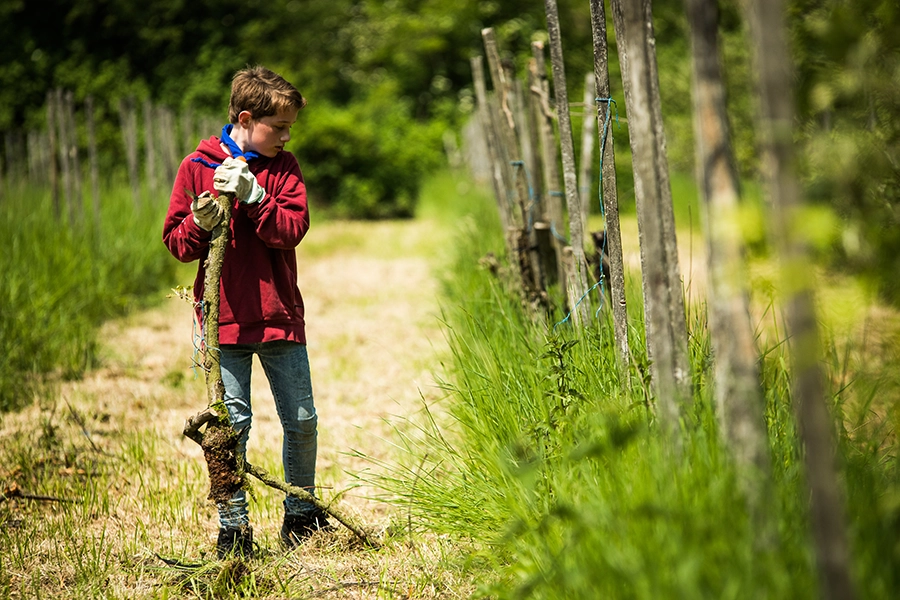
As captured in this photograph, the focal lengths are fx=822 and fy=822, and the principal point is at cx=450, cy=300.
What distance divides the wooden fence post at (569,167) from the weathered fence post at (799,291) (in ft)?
6.30

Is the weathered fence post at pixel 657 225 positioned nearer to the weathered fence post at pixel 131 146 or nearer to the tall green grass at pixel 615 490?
the tall green grass at pixel 615 490

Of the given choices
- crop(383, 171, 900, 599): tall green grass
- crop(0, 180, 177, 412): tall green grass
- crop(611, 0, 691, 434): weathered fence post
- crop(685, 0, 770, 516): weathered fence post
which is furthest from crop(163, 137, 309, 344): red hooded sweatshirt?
crop(0, 180, 177, 412): tall green grass

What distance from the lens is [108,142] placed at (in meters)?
19.6

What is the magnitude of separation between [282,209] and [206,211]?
0.28 meters

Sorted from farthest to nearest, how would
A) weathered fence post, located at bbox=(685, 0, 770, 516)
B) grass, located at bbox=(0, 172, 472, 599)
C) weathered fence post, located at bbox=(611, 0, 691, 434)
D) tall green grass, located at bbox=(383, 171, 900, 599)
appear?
grass, located at bbox=(0, 172, 472, 599) → weathered fence post, located at bbox=(611, 0, 691, 434) → tall green grass, located at bbox=(383, 171, 900, 599) → weathered fence post, located at bbox=(685, 0, 770, 516)

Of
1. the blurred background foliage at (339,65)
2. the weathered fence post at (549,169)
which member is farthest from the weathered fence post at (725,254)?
Result: the blurred background foliage at (339,65)

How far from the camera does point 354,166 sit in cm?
1616

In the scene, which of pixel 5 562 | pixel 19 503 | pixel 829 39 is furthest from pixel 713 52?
pixel 19 503

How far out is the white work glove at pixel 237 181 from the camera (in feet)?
8.20

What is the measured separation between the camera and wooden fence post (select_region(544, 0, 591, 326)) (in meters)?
3.21

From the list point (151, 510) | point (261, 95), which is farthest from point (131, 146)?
point (261, 95)

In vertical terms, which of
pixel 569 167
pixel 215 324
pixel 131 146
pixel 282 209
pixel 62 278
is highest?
pixel 131 146

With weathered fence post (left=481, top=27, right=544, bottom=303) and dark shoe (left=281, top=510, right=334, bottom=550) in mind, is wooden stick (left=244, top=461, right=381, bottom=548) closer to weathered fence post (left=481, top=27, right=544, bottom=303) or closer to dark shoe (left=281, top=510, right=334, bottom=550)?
dark shoe (left=281, top=510, right=334, bottom=550)

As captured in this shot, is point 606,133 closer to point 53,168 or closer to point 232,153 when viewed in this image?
point 232,153
